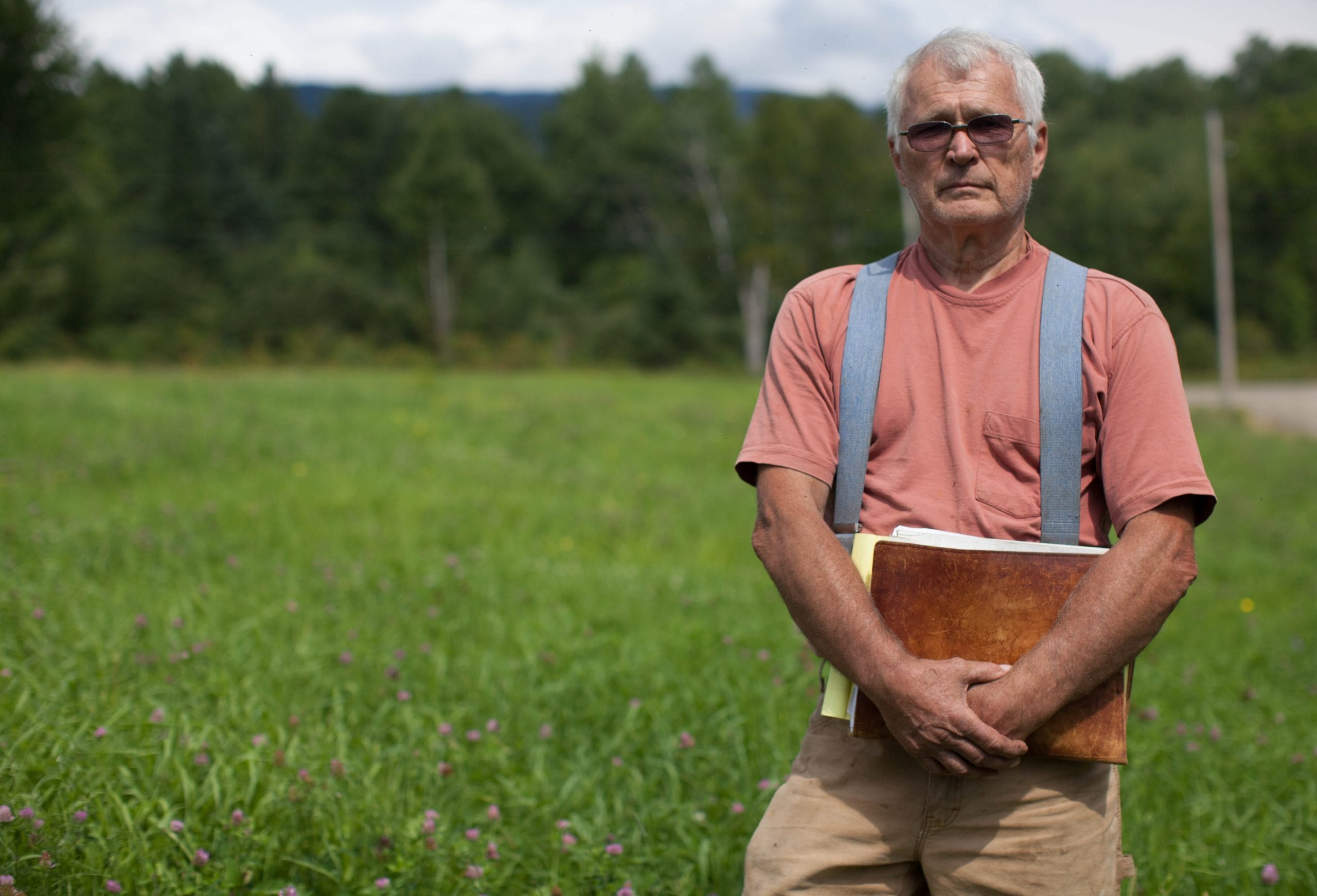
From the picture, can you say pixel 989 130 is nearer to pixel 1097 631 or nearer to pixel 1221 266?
pixel 1097 631

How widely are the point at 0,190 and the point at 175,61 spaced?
25.5m

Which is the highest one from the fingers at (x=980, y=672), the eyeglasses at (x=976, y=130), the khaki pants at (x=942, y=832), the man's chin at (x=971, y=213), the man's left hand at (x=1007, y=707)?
the eyeglasses at (x=976, y=130)

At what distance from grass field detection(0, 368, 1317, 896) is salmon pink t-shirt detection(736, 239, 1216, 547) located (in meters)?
1.36

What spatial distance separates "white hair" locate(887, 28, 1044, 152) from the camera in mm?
2020

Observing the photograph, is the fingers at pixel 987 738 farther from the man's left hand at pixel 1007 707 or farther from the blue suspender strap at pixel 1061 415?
the blue suspender strap at pixel 1061 415

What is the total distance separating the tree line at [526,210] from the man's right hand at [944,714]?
32.1m

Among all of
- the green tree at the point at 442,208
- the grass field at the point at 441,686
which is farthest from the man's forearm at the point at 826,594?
the green tree at the point at 442,208

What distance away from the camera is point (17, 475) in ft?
25.7

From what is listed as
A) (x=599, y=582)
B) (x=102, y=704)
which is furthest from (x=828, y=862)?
(x=599, y=582)

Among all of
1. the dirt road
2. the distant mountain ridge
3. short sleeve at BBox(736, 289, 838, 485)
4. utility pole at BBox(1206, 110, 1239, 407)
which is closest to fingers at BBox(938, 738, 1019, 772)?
short sleeve at BBox(736, 289, 838, 485)

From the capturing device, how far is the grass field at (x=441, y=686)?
2.81 metres

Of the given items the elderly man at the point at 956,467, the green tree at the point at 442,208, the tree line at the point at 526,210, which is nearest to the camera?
the elderly man at the point at 956,467

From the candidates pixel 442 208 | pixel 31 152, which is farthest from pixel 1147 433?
pixel 442 208

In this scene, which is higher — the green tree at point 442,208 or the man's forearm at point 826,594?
the green tree at point 442,208
